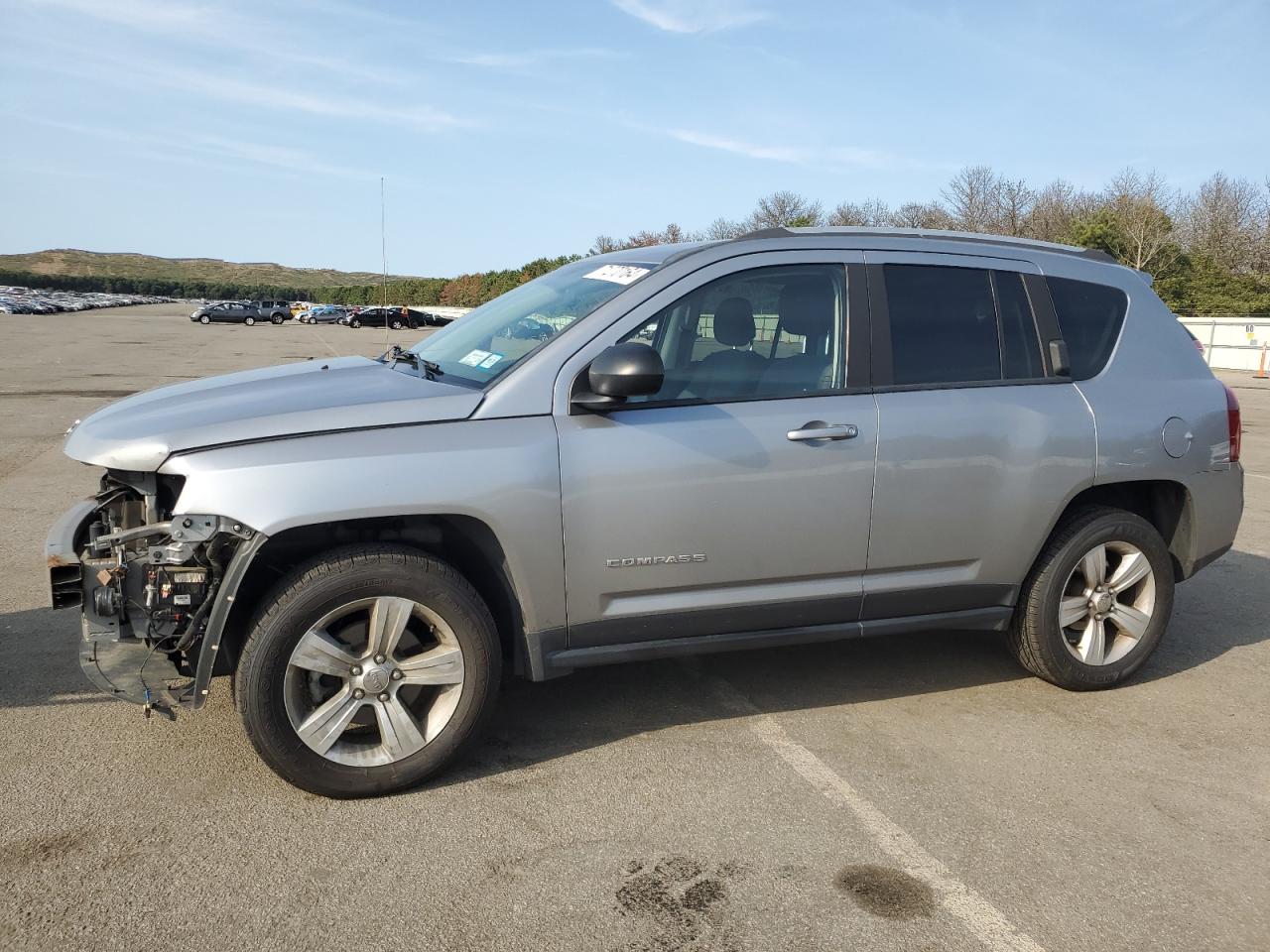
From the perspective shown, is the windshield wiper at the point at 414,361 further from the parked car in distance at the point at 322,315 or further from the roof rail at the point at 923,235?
the parked car in distance at the point at 322,315

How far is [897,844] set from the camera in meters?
3.35

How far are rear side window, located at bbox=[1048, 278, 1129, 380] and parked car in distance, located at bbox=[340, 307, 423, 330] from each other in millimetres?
54748

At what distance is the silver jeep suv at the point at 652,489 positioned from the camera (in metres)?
3.45

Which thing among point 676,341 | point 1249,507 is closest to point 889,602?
point 676,341

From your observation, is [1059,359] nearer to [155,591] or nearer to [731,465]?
[731,465]

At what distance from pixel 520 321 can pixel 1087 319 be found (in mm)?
2498

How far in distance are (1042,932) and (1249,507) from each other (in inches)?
289

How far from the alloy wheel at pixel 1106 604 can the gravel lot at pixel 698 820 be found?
0.77ft

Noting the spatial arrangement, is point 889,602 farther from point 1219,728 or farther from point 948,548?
point 1219,728

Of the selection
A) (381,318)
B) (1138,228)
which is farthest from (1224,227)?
(381,318)

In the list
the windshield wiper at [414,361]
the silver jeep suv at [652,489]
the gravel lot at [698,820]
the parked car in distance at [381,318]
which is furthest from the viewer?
the parked car in distance at [381,318]

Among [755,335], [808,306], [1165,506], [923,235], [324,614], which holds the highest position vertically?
[923,235]

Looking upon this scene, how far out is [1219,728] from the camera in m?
4.39

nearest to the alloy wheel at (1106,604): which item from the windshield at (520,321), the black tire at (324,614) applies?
the windshield at (520,321)
